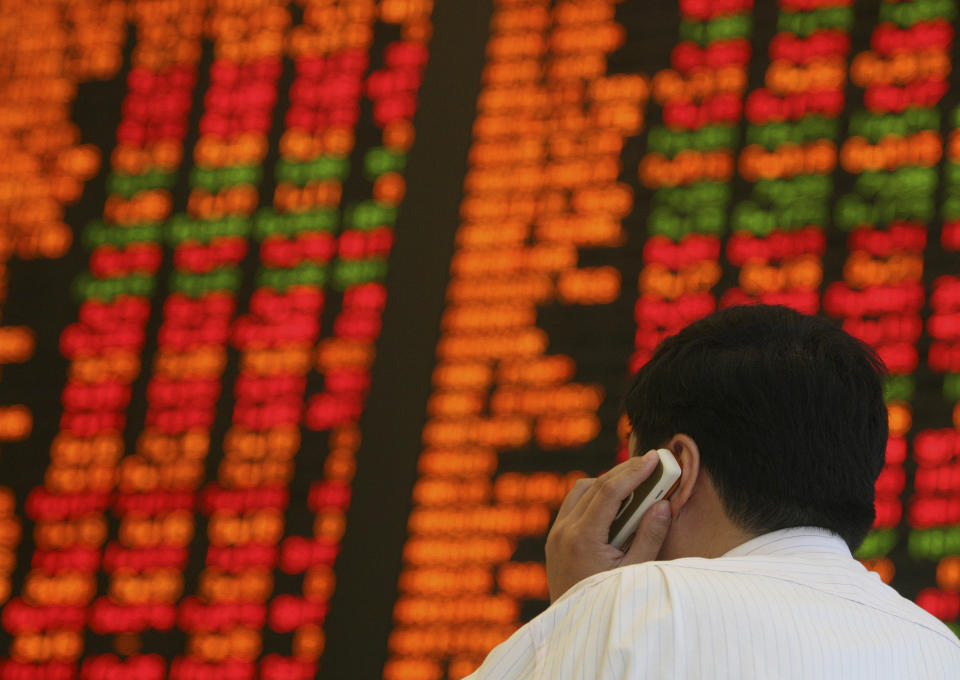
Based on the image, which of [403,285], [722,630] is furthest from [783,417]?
[403,285]

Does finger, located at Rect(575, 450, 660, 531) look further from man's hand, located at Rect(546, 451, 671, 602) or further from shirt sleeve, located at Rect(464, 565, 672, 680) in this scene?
shirt sleeve, located at Rect(464, 565, 672, 680)

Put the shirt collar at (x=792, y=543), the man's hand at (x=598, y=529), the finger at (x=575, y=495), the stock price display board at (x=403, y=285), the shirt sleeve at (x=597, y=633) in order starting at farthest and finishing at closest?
the stock price display board at (x=403, y=285) → the finger at (x=575, y=495) → the man's hand at (x=598, y=529) → the shirt collar at (x=792, y=543) → the shirt sleeve at (x=597, y=633)

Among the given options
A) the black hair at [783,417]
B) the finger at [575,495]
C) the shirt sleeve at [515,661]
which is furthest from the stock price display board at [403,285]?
the shirt sleeve at [515,661]

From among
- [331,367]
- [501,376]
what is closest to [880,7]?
[501,376]

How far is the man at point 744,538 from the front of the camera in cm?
97

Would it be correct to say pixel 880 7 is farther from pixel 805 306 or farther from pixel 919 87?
pixel 805 306

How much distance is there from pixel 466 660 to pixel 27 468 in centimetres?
95

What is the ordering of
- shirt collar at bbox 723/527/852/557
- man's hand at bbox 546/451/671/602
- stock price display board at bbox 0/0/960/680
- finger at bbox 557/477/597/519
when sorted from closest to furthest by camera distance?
shirt collar at bbox 723/527/852/557, man's hand at bbox 546/451/671/602, finger at bbox 557/477/597/519, stock price display board at bbox 0/0/960/680

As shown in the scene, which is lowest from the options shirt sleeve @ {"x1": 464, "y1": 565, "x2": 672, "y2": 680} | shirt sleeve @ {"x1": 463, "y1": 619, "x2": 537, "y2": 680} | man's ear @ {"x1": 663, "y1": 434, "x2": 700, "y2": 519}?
shirt sleeve @ {"x1": 463, "y1": 619, "x2": 537, "y2": 680}

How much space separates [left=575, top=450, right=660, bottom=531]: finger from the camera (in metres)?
1.18

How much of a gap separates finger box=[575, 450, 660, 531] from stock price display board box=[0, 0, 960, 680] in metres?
0.79

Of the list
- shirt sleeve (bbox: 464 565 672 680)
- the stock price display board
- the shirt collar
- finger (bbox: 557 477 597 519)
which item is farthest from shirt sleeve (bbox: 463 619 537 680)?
the stock price display board

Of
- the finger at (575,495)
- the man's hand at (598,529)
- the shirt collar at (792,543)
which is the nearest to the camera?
the shirt collar at (792,543)

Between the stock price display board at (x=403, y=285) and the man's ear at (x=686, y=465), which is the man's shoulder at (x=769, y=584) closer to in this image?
the man's ear at (x=686, y=465)
